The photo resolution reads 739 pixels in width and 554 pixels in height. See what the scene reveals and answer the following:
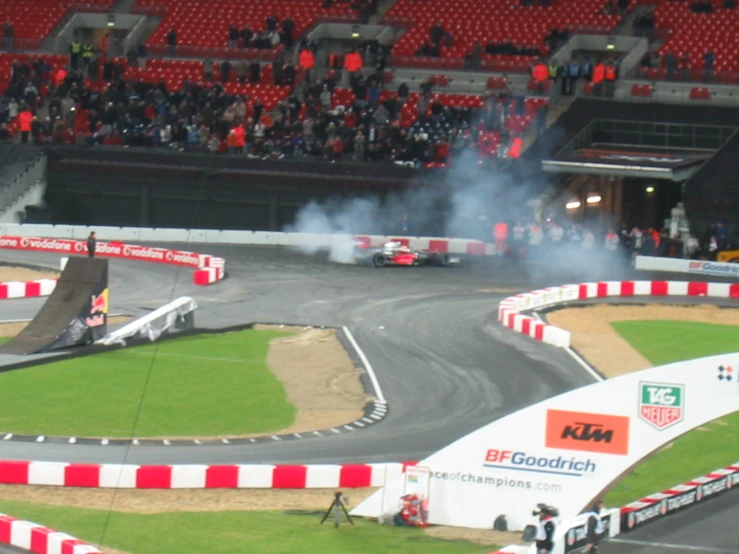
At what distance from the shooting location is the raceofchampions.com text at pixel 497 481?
16.2 metres

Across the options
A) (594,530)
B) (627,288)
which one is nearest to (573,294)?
(627,288)

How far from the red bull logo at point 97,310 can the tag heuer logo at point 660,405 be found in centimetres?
1376

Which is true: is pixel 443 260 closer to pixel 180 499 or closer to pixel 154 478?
pixel 154 478

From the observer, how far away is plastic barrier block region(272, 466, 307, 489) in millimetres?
18328

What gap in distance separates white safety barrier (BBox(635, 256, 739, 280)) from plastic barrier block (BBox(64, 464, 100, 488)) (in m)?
25.6

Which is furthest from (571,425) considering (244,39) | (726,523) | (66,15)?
(66,15)

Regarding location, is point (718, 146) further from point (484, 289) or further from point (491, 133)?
point (484, 289)

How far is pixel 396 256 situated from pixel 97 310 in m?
15.3

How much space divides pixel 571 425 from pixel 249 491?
4.45 metres

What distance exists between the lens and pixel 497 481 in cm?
1648

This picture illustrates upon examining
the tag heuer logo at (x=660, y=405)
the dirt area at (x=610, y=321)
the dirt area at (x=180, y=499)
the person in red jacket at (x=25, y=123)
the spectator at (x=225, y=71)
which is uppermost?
the spectator at (x=225, y=71)

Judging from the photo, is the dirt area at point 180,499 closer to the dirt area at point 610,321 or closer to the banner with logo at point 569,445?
the banner with logo at point 569,445

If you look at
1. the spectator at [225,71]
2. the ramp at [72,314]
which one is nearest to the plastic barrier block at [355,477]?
the ramp at [72,314]

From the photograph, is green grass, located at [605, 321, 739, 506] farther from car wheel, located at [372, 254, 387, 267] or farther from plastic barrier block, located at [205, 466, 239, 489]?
car wheel, located at [372, 254, 387, 267]
